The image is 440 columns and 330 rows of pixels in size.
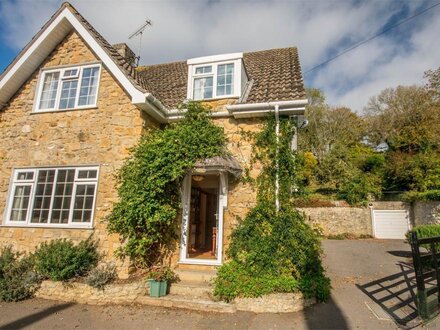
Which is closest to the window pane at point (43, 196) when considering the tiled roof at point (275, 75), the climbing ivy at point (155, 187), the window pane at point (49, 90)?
the window pane at point (49, 90)

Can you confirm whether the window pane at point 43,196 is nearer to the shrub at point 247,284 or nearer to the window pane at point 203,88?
the window pane at point 203,88

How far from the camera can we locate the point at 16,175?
8.93 metres

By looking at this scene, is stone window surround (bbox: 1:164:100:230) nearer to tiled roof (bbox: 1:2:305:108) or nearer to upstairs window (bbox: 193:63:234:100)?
tiled roof (bbox: 1:2:305:108)

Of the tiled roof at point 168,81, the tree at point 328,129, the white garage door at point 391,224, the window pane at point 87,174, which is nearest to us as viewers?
the window pane at point 87,174

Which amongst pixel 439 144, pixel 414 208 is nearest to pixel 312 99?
pixel 439 144

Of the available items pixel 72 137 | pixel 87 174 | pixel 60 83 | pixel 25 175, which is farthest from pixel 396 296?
pixel 60 83

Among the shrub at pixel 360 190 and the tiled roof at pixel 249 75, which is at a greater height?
the tiled roof at pixel 249 75

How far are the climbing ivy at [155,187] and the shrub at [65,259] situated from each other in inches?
36.7

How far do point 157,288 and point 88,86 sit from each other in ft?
23.4

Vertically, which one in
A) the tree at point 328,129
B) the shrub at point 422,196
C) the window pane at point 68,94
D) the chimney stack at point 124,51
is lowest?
the shrub at point 422,196

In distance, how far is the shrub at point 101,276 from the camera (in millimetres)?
6840

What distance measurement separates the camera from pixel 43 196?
337 inches

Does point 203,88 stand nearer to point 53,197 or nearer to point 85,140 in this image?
point 85,140

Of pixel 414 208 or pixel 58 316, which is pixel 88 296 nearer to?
pixel 58 316
